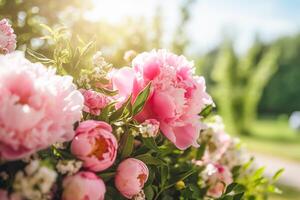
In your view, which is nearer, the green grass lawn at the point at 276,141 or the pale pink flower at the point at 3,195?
the pale pink flower at the point at 3,195

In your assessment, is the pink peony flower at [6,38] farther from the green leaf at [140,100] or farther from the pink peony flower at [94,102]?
the green leaf at [140,100]

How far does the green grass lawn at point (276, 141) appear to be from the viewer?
16016 millimetres

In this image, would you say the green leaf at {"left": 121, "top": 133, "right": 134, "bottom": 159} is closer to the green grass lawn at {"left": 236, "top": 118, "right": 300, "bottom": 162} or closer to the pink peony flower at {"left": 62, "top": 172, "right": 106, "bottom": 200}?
the pink peony flower at {"left": 62, "top": 172, "right": 106, "bottom": 200}

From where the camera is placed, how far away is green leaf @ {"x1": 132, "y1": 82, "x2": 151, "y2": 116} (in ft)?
4.12

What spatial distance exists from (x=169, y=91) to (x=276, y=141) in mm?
21083

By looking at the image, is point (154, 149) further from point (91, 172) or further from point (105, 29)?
point (105, 29)

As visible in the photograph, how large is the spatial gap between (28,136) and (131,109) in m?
0.38

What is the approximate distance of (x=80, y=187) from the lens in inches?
41.0

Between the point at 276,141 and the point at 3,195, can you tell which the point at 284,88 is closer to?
the point at 276,141

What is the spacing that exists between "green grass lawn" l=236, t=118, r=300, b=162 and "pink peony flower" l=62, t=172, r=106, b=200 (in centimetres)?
1377

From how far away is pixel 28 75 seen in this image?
3.21 feet

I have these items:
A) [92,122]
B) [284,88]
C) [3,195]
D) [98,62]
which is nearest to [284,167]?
[98,62]

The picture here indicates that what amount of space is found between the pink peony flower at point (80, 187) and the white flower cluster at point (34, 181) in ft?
0.44

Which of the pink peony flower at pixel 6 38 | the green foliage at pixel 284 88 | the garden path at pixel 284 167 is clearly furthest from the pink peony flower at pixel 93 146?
the green foliage at pixel 284 88
